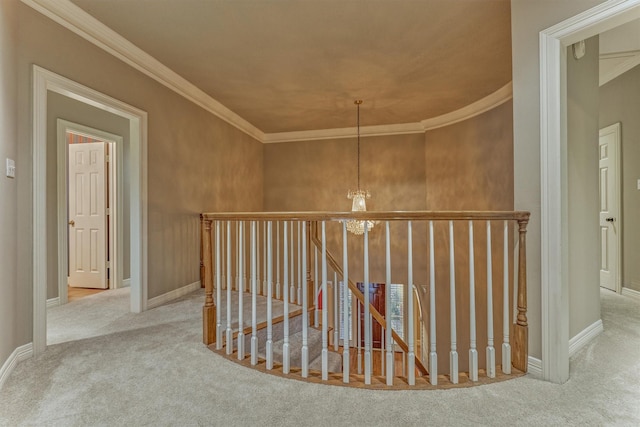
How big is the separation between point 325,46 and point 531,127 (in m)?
1.84

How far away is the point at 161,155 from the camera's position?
344cm

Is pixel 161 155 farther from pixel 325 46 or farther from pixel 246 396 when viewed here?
pixel 246 396

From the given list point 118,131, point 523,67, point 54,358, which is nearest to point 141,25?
point 118,131

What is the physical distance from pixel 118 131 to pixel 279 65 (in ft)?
8.50

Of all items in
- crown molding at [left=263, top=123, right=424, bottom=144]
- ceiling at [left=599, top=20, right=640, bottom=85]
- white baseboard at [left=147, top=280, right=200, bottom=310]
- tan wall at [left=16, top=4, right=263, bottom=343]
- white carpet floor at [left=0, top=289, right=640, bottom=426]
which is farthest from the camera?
crown molding at [left=263, top=123, right=424, bottom=144]

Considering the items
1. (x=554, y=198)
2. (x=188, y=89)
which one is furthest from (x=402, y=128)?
(x=554, y=198)

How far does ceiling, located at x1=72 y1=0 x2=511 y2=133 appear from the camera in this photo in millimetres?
2438

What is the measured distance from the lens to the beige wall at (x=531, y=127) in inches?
77.2

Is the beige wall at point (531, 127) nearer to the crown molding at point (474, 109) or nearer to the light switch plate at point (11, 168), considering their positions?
the crown molding at point (474, 109)

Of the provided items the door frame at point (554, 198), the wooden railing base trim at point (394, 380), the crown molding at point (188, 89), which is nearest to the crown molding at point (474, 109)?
the crown molding at point (188, 89)

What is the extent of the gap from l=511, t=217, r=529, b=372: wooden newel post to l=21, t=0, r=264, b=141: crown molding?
11.1ft

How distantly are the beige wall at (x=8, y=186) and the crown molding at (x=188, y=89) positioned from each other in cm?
37

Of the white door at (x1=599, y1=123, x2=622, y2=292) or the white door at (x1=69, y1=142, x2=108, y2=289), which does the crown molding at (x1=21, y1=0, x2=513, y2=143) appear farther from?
the white door at (x1=69, y1=142, x2=108, y2=289)

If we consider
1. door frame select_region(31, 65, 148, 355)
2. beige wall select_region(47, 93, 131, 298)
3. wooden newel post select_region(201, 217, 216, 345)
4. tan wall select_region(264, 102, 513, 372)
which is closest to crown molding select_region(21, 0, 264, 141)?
door frame select_region(31, 65, 148, 355)
